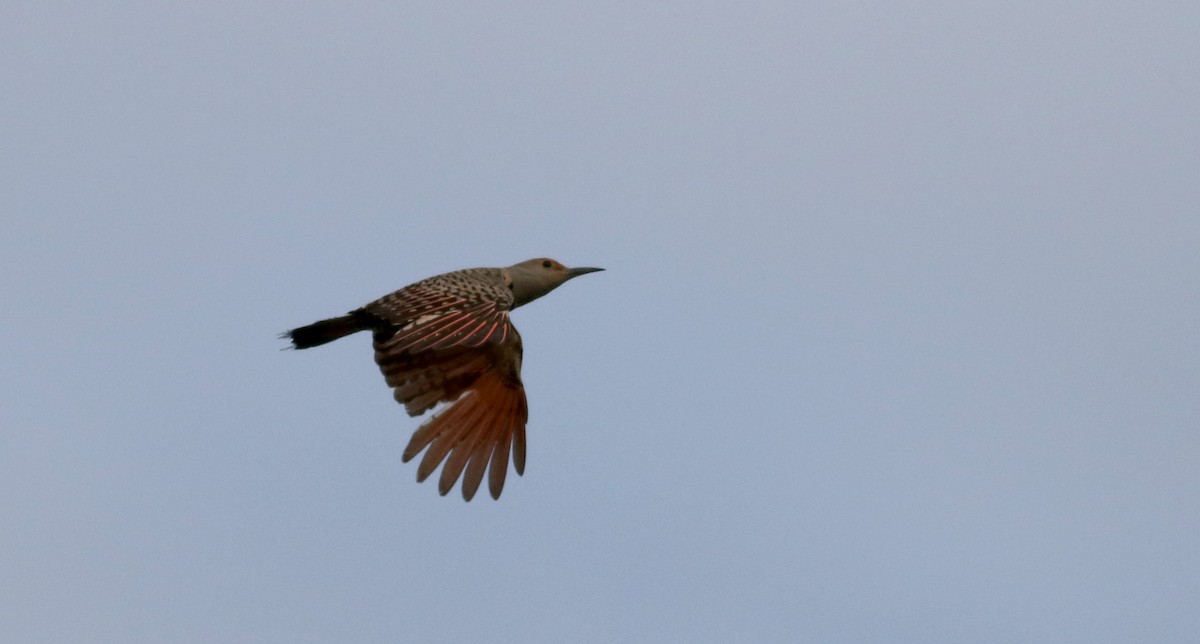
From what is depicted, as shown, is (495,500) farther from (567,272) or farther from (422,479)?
(567,272)

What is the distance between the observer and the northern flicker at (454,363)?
1462 cm

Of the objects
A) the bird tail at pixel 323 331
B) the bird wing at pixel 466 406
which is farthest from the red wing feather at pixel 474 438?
the bird tail at pixel 323 331

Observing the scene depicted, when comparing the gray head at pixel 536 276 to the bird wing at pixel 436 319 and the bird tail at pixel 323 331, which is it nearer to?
the bird wing at pixel 436 319

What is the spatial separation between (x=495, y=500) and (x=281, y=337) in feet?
7.97

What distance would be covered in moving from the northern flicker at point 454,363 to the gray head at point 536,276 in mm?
371

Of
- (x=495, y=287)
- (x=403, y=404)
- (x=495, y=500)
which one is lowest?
(x=495, y=500)

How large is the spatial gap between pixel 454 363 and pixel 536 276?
1.51 meters

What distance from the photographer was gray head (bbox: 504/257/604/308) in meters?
16.8

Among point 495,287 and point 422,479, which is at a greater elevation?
point 495,287

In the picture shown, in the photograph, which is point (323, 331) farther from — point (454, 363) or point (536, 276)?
point (536, 276)

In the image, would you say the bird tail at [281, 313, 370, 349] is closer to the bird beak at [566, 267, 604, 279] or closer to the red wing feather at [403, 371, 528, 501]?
the red wing feather at [403, 371, 528, 501]

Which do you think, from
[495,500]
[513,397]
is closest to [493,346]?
[513,397]

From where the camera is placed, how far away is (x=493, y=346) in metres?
16.2

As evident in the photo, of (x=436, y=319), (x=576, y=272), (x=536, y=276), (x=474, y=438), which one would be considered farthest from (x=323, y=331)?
(x=576, y=272)
